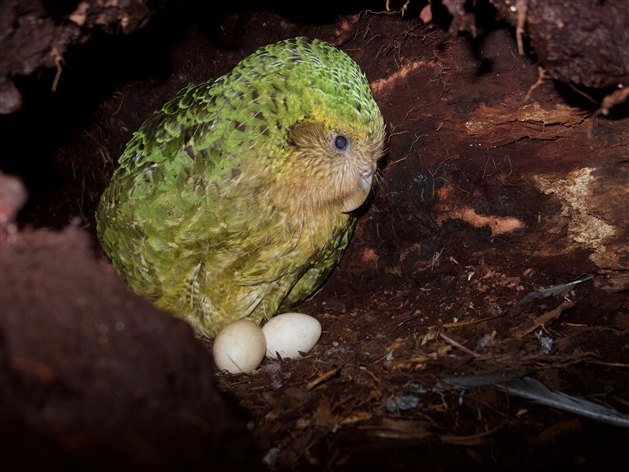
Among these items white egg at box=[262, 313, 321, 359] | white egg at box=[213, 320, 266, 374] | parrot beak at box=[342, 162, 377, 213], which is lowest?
white egg at box=[262, 313, 321, 359]

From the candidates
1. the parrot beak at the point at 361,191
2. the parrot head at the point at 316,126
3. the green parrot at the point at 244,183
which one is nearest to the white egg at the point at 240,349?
the green parrot at the point at 244,183

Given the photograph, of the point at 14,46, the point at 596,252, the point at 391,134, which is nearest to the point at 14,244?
the point at 14,46

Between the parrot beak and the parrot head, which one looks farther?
the parrot beak

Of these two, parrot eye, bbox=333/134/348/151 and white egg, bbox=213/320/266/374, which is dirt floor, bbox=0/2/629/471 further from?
parrot eye, bbox=333/134/348/151

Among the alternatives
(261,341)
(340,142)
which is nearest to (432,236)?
(340,142)

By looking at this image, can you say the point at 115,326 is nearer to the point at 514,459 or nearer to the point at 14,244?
the point at 14,244

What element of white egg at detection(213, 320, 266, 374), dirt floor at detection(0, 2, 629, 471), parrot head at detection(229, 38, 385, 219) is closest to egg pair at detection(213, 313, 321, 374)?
white egg at detection(213, 320, 266, 374)

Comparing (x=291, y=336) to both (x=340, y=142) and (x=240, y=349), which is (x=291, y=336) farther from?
(x=340, y=142)

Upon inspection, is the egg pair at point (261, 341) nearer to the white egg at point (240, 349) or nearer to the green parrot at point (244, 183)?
the white egg at point (240, 349)
